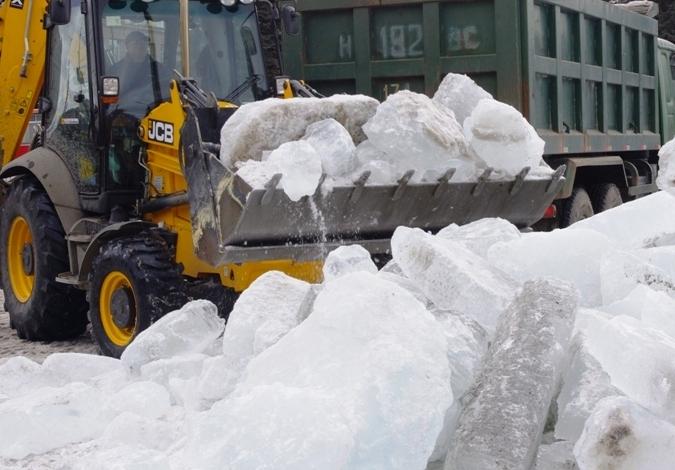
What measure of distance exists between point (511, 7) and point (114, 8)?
3.25m

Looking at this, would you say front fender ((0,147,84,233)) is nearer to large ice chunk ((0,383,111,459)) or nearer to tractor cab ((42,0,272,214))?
tractor cab ((42,0,272,214))

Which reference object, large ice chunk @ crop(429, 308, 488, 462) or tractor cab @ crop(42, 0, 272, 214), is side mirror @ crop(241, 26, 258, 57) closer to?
tractor cab @ crop(42, 0, 272, 214)

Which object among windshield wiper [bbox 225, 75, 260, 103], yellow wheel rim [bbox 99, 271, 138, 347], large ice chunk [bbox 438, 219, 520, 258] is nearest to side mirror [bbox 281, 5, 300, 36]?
windshield wiper [bbox 225, 75, 260, 103]

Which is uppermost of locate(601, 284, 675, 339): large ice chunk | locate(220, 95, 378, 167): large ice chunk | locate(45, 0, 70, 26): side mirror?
locate(45, 0, 70, 26): side mirror

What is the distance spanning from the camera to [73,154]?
23.2 feet

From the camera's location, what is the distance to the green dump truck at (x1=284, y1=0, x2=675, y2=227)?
877 centimetres

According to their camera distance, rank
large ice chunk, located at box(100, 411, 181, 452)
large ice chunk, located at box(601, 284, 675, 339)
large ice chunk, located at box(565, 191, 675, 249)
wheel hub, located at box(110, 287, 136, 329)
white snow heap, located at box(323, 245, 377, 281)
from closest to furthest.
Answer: large ice chunk, located at box(601, 284, 675, 339)
large ice chunk, located at box(100, 411, 181, 452)
white snow heap, located at box(323, 245, 377, 281)
large ice chunk, located at box(565, 191, 675, 249)
wheel hub, located at box(110, 287, 136, 329)

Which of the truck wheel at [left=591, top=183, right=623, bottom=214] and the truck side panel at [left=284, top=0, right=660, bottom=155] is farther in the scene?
the truck wheel at [left=591, top=183, right=623, bottom=214]

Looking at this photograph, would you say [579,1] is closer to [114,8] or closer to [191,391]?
[114,8]

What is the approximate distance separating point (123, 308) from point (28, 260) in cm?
148

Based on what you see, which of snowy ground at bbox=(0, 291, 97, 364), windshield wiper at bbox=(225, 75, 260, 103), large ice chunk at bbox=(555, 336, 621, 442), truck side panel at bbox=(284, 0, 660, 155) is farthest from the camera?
truck side panel at bbox=(284, 0, 660, 155)

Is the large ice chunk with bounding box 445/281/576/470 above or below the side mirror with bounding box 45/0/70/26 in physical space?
below

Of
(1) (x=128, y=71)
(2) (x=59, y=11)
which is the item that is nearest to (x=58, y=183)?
(1) (x=128, y=71)

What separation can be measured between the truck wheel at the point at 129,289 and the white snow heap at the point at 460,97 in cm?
177
